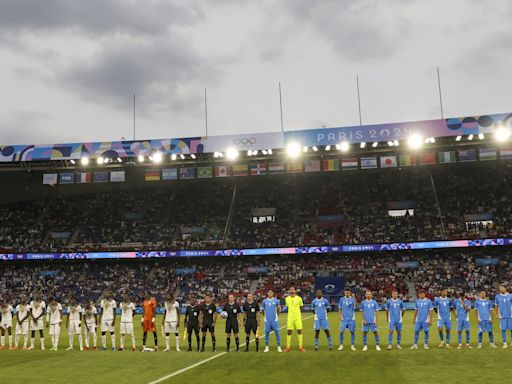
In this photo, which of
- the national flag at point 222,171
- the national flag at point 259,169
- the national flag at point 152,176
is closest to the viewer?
the national flag at point 222,171

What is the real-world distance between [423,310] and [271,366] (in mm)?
Answer: 6613

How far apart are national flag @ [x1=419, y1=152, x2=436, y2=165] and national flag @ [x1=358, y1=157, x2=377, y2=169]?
446 cm

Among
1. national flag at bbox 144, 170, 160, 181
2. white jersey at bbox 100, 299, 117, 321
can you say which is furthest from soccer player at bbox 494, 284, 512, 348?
national flag at bbox 144, 170, 160, 181

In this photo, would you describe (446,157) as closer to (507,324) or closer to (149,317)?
(507,324)

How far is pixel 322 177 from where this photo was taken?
194ft

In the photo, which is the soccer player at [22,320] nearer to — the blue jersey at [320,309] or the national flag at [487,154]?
the blue jersey at [320,309]

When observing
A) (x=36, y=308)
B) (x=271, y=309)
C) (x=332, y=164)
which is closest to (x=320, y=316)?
(x=271, y=309)

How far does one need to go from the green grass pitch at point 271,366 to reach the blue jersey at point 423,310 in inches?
41.9

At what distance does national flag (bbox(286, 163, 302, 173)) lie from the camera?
5109 cm

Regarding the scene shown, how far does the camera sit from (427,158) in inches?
1892

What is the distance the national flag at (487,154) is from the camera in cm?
4631

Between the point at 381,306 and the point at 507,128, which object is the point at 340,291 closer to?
the point at 381,306

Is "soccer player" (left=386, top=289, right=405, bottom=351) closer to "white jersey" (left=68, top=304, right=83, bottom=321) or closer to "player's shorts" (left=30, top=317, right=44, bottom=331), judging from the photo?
"white jersey" (left=68, top=304, right=83, bottom=321)

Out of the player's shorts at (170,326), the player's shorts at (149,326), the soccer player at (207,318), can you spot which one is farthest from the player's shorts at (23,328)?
the soccer player at (207,318)
